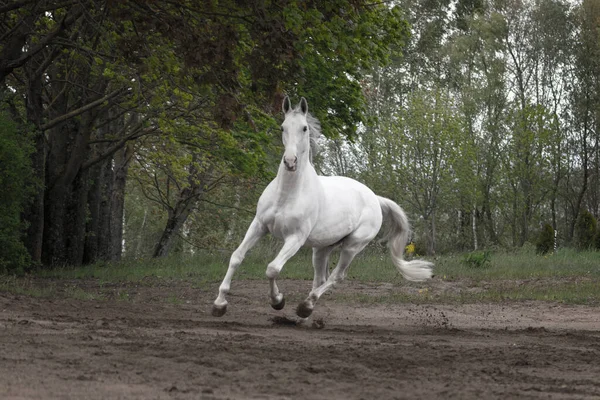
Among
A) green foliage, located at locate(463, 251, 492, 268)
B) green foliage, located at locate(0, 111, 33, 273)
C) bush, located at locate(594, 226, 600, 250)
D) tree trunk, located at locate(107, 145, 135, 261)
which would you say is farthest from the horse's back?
bush, located at locate(594, 226, 600, 250)

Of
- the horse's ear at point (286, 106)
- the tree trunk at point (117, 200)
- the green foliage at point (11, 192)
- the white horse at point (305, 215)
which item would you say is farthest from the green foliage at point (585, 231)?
the horse's ear at point (286, 106)

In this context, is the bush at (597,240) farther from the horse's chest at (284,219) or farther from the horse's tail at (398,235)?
the horse's chest at (284,219)

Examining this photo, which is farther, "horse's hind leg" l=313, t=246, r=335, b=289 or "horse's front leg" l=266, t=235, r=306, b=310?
"horse's hind leg" l=313, t=246, r=335, b=289

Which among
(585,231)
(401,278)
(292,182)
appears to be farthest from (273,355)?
(585,231)

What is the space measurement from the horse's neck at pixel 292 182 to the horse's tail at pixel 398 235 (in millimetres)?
3062

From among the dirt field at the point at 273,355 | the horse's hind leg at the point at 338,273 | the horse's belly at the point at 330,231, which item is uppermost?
the horse's belly at the point at 330,231

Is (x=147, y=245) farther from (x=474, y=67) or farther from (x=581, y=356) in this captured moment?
(x=581, y=356)

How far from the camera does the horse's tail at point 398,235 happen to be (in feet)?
43.0

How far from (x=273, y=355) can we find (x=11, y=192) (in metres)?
11.3

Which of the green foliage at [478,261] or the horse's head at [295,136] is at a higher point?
the horse's head at [295,136]

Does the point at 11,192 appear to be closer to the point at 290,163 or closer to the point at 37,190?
the point at 37,190

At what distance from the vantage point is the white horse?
397 inches

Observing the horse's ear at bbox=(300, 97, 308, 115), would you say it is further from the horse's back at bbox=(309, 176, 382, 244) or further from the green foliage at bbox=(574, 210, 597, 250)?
the green foliage at bbox=(574, 210, 597, 250)

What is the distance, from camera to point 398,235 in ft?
44.5
